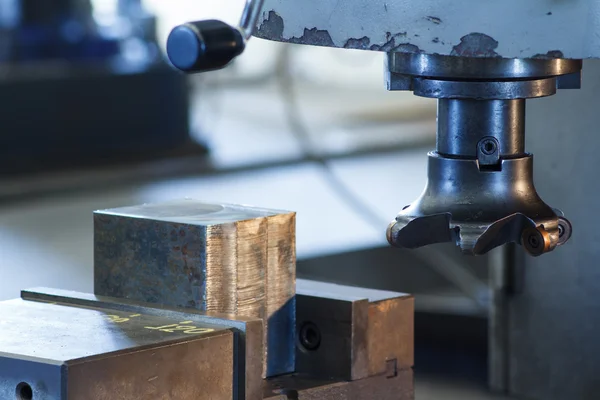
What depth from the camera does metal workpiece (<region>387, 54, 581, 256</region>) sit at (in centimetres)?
Result: 88

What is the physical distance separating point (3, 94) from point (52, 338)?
13.9ft

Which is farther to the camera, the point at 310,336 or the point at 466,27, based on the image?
the point at 310,336

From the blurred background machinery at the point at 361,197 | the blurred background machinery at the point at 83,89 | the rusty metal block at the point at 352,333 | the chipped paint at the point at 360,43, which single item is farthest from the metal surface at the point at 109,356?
the blurred background machinery at the point at 83,89

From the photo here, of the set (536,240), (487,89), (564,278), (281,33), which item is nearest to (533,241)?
(536,240)

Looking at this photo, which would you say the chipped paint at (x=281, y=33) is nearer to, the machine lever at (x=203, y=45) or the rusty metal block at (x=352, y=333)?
the machine lever at (x=203, y=45)

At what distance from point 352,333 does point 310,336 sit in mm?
57

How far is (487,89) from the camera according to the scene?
871 mm

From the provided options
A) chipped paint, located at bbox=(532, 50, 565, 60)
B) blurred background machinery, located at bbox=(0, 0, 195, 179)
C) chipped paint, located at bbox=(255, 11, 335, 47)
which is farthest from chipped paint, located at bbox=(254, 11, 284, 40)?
blurred background machinery, located at bbox=(0, 0, 195, 179)

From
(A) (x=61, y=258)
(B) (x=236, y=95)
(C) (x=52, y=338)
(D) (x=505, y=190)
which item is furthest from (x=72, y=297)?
(B) (x=236, y=95)

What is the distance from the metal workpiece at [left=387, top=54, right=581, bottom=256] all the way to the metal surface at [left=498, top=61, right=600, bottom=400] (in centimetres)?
61

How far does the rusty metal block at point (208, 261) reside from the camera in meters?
1.04

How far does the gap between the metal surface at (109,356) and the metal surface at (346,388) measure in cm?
10

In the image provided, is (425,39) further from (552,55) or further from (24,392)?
(24,392)

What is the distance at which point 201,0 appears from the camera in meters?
7.13
